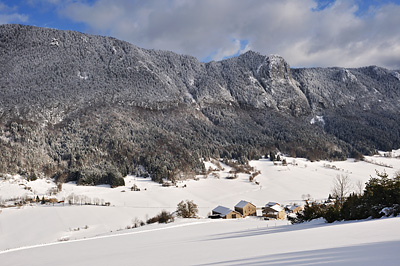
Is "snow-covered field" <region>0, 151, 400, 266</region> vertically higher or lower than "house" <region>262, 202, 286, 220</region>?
higher

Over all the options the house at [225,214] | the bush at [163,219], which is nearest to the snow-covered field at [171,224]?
the bush at [163,219]

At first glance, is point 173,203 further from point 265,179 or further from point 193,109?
point 193,109

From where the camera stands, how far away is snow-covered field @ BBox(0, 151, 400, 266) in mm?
6094

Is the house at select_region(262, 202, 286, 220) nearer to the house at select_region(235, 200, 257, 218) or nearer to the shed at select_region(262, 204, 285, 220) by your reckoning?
the shed at select_region(262, 204, 285, 220)

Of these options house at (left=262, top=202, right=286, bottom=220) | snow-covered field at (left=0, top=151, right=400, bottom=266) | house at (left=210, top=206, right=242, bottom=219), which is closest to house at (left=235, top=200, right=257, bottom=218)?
house at (left=210, top=206, right=242, bottom=219)

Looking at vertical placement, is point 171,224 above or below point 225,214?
above

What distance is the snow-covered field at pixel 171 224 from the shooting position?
20.0ft

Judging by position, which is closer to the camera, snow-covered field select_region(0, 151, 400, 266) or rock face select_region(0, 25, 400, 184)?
snow-covered field select_region(0, 151, 400, 266)

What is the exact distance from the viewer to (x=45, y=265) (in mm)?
10055

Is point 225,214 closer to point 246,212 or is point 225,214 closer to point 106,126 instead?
point 246,212

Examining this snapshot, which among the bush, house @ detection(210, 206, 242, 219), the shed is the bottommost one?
the shed

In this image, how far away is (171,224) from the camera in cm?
2736

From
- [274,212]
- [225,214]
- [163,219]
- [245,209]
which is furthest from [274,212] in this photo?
[163,219]

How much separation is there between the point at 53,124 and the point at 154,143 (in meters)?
52.8
